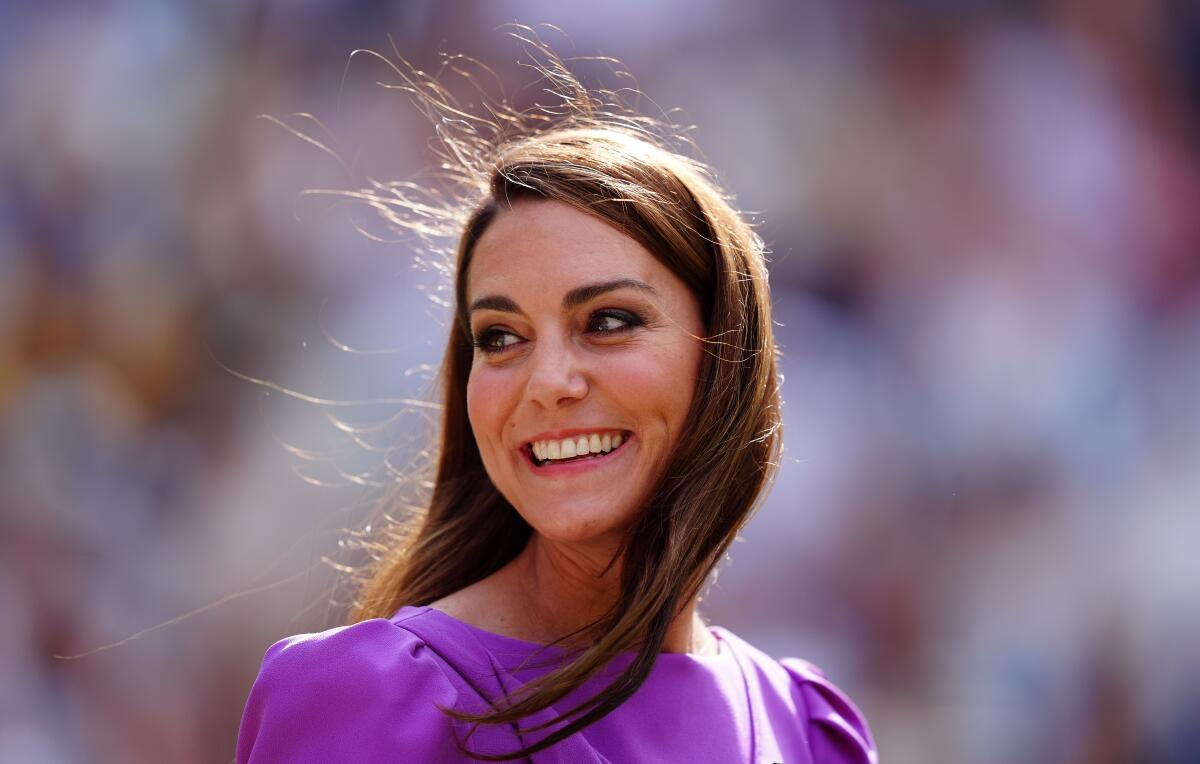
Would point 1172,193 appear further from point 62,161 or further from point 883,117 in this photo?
point 62,161

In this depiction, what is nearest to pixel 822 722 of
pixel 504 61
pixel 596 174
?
pixel 596 174

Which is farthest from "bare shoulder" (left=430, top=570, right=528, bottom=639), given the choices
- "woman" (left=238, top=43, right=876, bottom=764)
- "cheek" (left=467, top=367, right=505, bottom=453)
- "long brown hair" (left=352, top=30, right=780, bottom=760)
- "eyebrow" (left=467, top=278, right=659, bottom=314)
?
"eyebrow" (left=467, top=278, right=659, bottom=314)

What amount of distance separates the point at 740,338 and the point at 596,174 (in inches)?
15.3

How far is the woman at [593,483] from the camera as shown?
5.47 ft

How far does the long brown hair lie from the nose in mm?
230

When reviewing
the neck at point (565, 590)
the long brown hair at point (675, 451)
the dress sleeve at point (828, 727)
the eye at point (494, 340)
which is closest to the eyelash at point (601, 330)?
the eye at point (494, 340)

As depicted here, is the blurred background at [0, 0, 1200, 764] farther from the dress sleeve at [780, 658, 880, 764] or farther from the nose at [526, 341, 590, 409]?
the nose at [526, 341, 590, 409]

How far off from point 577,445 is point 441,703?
48 centimetres

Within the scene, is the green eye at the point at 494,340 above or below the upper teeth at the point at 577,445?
above

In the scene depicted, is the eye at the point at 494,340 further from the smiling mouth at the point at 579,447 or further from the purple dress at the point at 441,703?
the purple dress at the point at 441,703

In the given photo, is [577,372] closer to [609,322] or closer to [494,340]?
[609,322]

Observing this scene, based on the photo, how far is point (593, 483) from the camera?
1.88 meters

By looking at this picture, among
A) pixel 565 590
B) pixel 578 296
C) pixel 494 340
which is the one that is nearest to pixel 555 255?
pixel 578 296

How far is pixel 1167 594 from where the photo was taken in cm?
433
